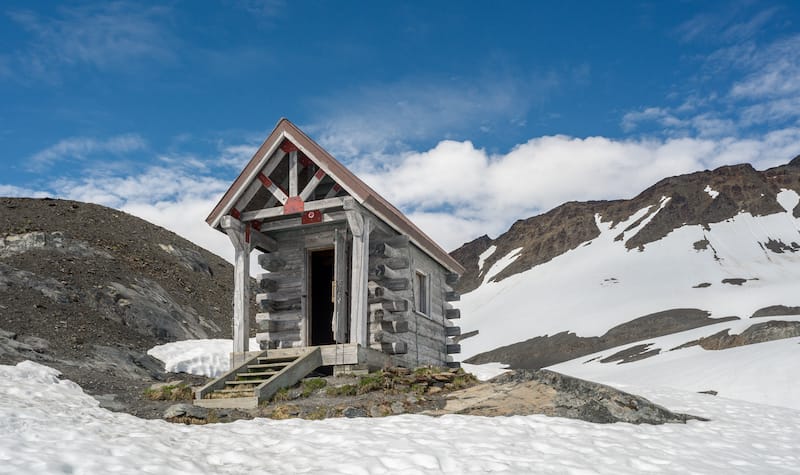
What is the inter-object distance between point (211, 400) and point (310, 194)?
5.25m

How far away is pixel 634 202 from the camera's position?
12650 cm

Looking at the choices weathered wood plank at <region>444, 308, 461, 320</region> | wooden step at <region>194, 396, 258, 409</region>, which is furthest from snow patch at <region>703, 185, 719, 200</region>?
wooden step at <region>194, 396, 258, 409</region>

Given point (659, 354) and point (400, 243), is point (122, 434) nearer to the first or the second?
point (400, 243)

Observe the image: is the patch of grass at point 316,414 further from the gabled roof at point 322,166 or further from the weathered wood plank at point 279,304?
the weathered wood plank at point 279,304

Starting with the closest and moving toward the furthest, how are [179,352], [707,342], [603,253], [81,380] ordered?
1. [81,380]
2. [179,352]
3. [707,342]
4. [603,253]

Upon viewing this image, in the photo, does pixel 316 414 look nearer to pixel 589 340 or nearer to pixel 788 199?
pixel 589 340

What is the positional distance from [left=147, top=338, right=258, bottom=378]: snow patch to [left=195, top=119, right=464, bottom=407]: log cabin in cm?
501

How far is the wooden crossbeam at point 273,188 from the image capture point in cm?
1630

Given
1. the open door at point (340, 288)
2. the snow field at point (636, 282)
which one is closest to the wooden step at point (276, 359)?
the open door at point (340, 288)

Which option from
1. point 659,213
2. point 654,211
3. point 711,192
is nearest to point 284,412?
point 659,213

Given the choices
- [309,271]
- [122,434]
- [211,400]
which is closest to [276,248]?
[309,271]

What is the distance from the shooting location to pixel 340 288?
16.4 meters

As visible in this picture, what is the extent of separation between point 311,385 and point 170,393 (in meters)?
2.56

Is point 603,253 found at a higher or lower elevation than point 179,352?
higher
